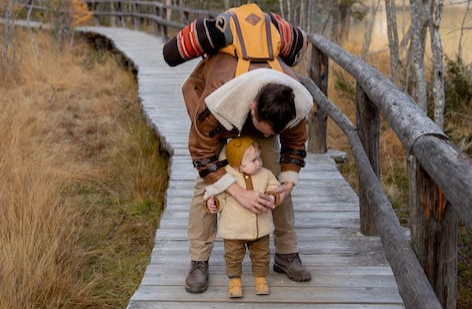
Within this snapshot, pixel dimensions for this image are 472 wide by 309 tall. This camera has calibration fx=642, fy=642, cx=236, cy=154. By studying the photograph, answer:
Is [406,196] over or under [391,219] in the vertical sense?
under

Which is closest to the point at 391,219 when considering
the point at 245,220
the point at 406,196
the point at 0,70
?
the point at 245,220

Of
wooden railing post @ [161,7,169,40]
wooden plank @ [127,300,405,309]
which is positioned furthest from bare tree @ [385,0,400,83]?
wooden railing post @ [161,7,169,40]

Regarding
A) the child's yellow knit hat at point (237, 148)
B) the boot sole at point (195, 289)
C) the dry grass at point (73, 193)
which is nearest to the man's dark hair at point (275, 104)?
the child's yellow knit hat at point (237, 148)

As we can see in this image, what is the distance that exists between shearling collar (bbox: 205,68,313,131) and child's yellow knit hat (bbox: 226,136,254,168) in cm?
14

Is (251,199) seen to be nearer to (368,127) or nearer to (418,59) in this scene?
(368,127)

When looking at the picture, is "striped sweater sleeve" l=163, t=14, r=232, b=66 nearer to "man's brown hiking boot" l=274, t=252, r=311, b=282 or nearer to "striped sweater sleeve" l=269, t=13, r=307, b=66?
"striped sweater sleeve" l=269, t=13, r=307, b=66

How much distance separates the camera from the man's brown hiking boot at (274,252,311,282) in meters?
3.19

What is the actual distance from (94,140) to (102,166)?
1.06 meters

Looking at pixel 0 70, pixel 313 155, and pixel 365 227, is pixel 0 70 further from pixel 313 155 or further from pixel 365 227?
pixel 365 227

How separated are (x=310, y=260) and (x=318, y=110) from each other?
2.28 m

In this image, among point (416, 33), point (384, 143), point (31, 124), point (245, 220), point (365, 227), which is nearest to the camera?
point (245, 220)

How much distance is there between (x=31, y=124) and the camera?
24.1 feet

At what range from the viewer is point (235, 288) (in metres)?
3.01

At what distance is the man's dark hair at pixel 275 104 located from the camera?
8.29 feet
